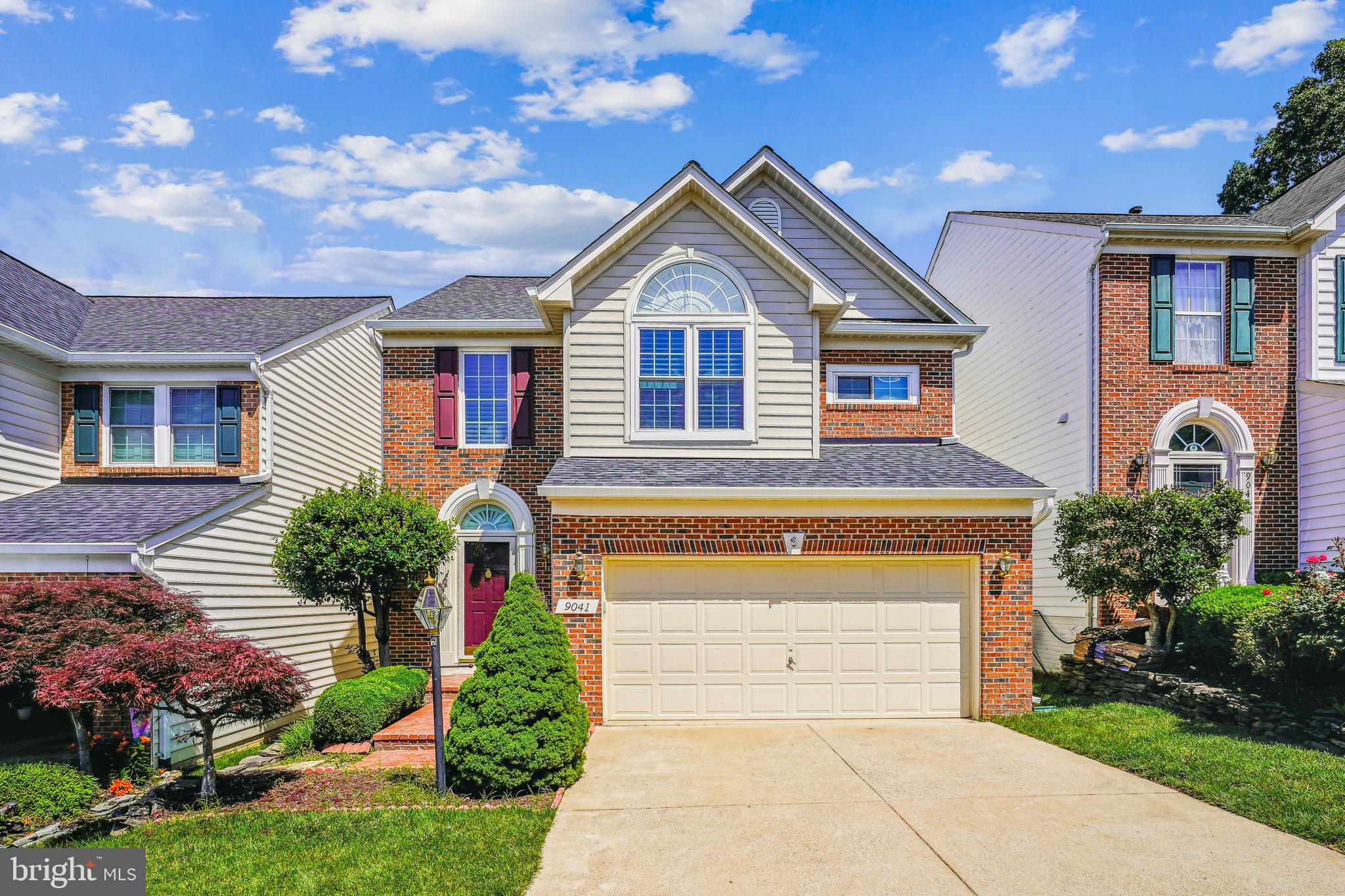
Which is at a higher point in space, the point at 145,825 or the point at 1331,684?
the point at 1331,684

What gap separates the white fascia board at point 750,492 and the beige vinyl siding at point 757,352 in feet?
4.56

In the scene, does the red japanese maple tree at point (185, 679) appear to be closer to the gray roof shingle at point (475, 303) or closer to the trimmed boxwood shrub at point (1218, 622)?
the gray roof shingle at point (475, 303)

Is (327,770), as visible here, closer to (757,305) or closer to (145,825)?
(145,825)

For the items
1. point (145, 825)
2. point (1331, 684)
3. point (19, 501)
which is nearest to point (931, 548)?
point (1331, 684)

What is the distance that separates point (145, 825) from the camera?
760cm

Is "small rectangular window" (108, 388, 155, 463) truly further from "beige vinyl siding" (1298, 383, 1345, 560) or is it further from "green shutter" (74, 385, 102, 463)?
"beige vinyl siding" (1298, 383, 1345, 560)

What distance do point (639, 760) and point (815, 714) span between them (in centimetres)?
305

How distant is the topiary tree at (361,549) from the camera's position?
12148 mm

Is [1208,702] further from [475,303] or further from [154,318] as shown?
[154,318]

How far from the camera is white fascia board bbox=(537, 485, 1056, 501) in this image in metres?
10.8

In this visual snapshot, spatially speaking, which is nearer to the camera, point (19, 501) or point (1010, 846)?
point (1010, 846)

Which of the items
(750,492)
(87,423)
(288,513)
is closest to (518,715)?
(750,492)

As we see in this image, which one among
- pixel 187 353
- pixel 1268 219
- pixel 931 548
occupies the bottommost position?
pixel 931 548

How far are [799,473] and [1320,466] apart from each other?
9664mm
